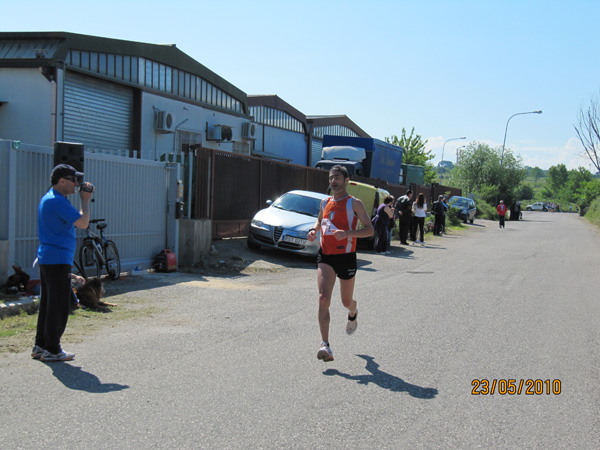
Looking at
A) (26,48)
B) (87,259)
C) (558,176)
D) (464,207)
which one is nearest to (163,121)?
(26,48)

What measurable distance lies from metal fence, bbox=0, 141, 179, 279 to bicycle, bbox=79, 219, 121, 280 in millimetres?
477

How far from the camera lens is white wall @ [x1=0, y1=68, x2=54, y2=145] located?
57.4 ft

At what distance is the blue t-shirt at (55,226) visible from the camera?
5660 millimetres

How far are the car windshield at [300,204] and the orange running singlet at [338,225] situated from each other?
9555 mm

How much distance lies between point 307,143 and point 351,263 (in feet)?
114

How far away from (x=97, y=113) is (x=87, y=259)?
10.8 metres

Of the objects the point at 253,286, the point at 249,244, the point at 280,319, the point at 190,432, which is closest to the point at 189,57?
the point at 249,244

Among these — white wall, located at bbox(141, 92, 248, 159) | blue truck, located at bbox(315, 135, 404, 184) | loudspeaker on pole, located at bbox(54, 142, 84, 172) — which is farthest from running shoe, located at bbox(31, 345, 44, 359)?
blue truck, located at bbox(315, 135, 404, 184)

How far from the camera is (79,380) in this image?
5.10 metres

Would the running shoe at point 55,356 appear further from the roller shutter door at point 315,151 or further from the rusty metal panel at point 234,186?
the roller shutter door at point 315,151

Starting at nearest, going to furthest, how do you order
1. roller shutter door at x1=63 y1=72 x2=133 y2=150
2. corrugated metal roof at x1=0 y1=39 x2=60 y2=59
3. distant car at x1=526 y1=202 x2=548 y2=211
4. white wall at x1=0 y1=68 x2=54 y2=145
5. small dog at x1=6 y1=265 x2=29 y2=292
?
small dog at x1=6 y1=265 x2=29 y2=292, white wall at x1=0 y1=68 x2=54 y2=145, corrugated metal roof at x1=0 y1=39 x2=60 y2=59, roller shutter door at x1=63 y1=72 x2=133 y2=150, distant car at x1=526 y1=202 x2=548 y2=211

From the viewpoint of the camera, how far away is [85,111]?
62.5 ft

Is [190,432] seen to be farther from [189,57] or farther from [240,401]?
[189,57]
